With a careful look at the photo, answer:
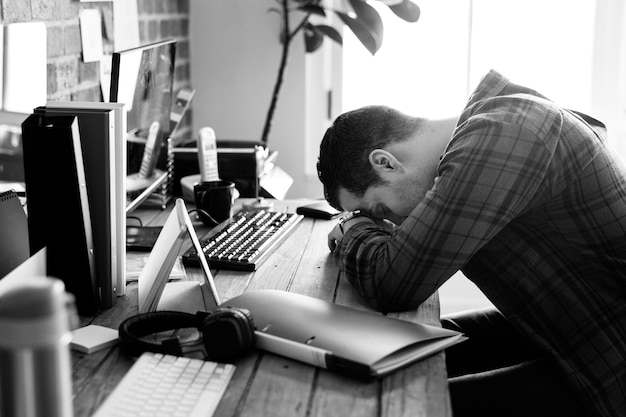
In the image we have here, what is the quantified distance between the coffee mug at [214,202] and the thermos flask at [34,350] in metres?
1.39

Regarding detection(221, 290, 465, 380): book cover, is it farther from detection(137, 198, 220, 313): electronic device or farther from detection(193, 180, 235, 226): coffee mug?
detection(193, 180, 235, 226): coffee mug

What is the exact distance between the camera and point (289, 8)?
3008 millimetres

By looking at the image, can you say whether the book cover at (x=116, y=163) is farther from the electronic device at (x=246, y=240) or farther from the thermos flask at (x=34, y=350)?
the thermos flask at (x=34, y=350)

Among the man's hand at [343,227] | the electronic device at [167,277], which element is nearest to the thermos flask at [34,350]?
the electronic device at [167,277]

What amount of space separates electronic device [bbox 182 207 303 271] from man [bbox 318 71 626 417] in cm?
18

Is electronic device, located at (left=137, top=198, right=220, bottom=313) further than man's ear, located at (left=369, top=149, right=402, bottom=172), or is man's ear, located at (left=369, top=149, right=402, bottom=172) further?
man's ear, located at (left=369, top=149, right=402, bottom=172)

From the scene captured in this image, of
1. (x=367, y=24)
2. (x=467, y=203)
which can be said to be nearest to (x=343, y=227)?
(x=467, y=203)

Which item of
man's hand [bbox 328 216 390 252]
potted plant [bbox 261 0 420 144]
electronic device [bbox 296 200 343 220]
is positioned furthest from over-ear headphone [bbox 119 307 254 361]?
potted plant [bbox 261 0 420 144]

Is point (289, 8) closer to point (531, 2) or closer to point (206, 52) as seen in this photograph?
point (206, 52)

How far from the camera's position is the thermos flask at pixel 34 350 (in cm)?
56

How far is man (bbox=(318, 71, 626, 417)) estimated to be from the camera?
137cm

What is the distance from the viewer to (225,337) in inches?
44.8

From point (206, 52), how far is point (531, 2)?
4.10 feet

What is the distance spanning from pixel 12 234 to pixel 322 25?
5.64 ft
